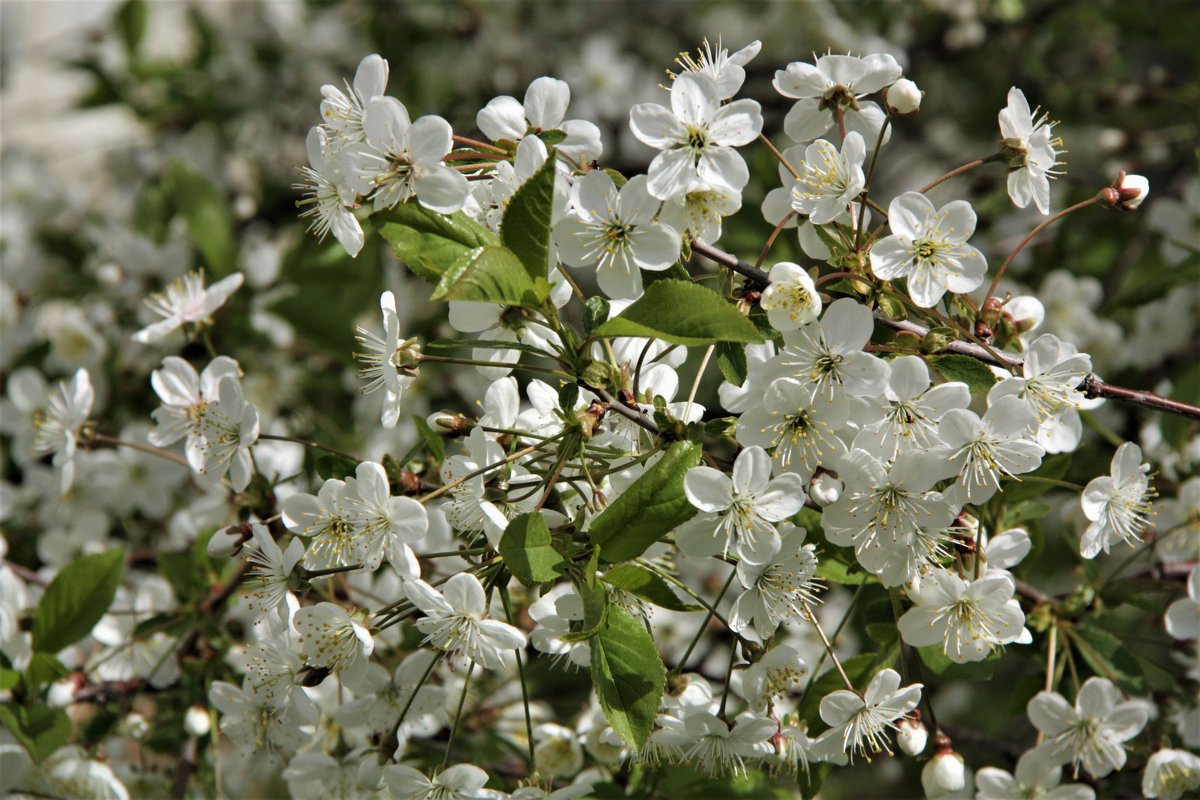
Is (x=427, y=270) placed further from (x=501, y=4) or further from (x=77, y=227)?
(x=501, y=4)

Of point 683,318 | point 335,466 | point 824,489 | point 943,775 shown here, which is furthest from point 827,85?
point 943,775

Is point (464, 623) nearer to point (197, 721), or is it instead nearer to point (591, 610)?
point (591, 610)

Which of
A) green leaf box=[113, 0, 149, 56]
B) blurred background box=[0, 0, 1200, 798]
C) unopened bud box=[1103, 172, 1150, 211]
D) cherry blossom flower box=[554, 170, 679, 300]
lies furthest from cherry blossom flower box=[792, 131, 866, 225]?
green leaf box=[113, 0, 149, 56]

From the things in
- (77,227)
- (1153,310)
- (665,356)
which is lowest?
(77,227)

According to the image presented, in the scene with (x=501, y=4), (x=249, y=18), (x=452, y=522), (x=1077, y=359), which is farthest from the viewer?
(x=249, y=18)

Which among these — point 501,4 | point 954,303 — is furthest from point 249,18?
point 954,303

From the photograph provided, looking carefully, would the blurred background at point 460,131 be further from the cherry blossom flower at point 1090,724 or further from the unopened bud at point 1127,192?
the unopened bud at point 1127,192

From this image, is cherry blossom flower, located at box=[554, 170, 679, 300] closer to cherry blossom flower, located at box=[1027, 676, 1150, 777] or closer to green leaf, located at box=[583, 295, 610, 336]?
green leaf, located at box=[583, 295, 610, 336]
